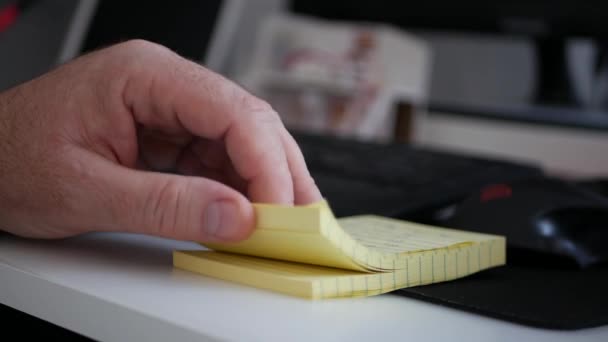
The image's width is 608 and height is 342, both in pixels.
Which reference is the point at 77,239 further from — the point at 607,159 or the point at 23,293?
the point at 607,159

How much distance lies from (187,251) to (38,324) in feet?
0.34

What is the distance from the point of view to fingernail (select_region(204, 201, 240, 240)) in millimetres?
341

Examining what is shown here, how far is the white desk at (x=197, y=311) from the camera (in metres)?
0.29

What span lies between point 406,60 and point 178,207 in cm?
106

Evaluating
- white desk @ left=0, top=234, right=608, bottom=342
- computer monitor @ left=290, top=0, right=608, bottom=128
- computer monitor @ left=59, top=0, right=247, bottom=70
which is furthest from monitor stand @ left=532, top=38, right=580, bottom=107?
white desk @ left=0, top=234, right=608, bottom=342

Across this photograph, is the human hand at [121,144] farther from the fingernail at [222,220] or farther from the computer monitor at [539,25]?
the computer monitor at [539,25]

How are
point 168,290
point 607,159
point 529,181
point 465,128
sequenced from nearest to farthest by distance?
point 168,290
point 529,181
point 607,159
point 465,128

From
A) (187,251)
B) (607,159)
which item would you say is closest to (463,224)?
(187,251)

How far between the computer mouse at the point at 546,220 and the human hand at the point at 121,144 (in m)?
0.14

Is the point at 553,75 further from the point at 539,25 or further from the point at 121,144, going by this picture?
the point at 121,144

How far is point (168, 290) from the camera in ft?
1.10

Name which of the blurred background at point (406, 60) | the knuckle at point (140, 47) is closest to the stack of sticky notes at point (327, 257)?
the knuckle at point (140, 47)

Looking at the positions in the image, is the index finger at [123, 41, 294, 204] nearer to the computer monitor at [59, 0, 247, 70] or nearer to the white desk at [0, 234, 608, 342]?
the white desk at [0, 234, 608, 342]

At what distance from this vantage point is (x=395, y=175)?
65 cm
